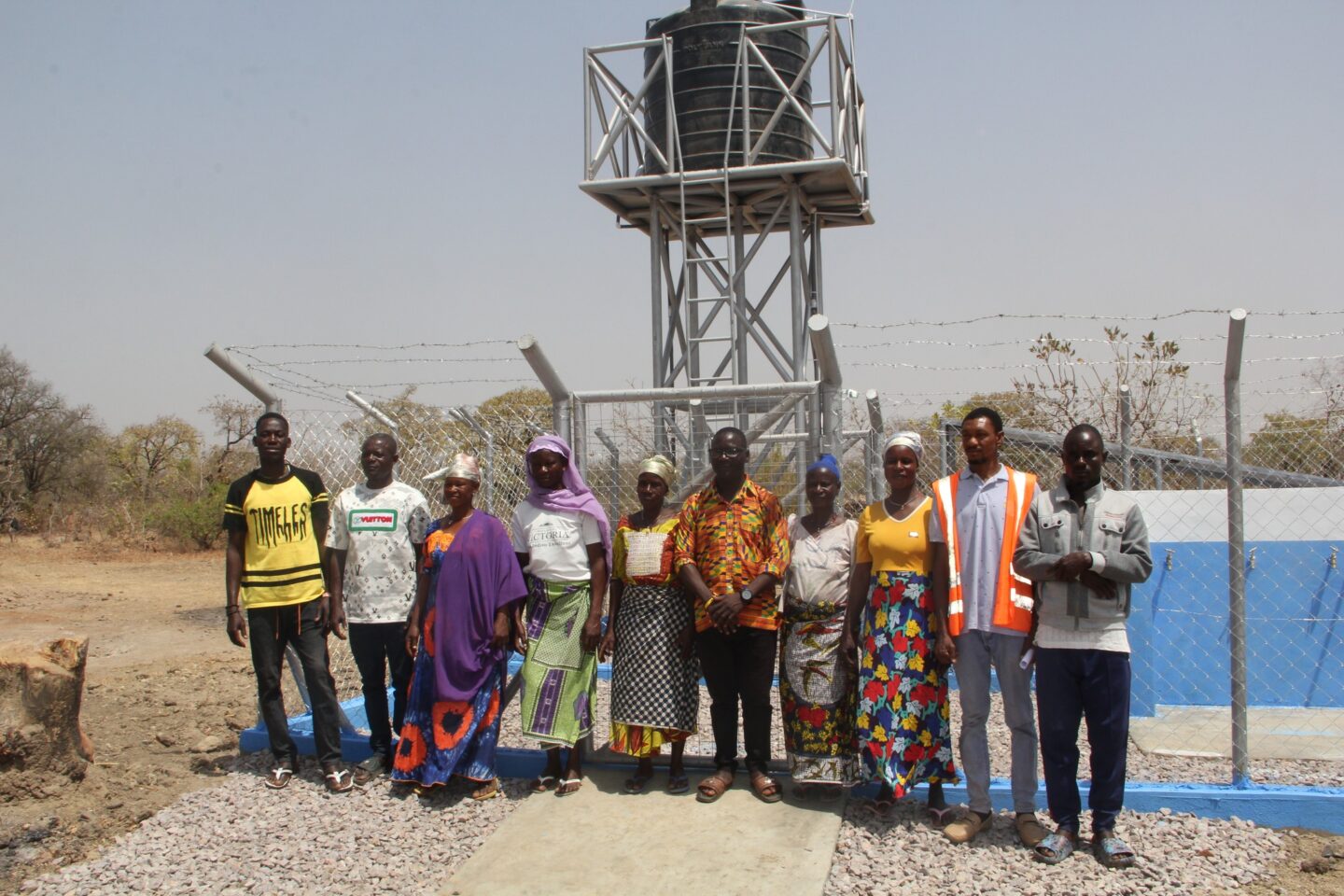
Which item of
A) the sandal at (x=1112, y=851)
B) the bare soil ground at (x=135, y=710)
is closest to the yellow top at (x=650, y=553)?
the sandal at (x=1112, y=851)

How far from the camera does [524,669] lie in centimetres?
515

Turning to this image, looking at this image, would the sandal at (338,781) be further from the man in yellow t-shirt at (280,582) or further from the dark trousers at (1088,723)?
the dark trousers at (1088,723)

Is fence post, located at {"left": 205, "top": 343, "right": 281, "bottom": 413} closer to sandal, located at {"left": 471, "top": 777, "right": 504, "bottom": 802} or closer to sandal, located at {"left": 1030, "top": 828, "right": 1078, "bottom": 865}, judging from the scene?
sandal, located at {"left": 471, "top": 777, "right": 504, "bottom": 802}

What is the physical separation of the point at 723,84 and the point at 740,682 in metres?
7.46

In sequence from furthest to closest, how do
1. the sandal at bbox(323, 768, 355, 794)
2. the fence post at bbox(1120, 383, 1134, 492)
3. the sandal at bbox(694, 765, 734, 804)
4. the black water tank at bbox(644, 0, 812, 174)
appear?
the black water tank at bbox(644, 0, 812, 174) → the fence post at bbox(1120, 383, 1134, 492) → the sandal at bbox(323, 768, 355, 794) → the sandal at bbox(694, 765, 734, 804)

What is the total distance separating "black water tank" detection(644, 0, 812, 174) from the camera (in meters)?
10.6

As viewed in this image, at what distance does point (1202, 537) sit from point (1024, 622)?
335cm

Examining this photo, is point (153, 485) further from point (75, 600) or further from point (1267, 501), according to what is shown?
point (1267, 501)

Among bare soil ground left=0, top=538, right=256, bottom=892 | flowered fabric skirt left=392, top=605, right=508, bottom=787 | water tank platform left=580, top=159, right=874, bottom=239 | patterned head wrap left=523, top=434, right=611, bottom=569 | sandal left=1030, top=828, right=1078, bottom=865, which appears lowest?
bare soil ground left=0, top=538, right=256, bottom=892

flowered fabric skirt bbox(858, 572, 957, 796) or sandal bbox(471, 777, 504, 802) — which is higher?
flowered fabric skirt bbox(858, 572, 957, 796)

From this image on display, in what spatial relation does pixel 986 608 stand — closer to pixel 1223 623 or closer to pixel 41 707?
pixel 1223 623

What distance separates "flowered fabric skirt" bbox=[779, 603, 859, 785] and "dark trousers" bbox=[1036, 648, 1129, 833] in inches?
32.1

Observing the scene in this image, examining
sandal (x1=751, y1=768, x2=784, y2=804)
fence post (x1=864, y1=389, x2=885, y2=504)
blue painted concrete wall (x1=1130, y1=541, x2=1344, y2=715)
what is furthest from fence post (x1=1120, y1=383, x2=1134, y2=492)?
sandal (x1=751, y1=768, x2=784, y2=804)

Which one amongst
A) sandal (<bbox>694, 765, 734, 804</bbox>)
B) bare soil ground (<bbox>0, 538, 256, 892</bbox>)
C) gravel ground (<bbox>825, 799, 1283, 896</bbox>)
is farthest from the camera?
bare soil ground (<bbox>0, 538, 256, 892</bbox>)
